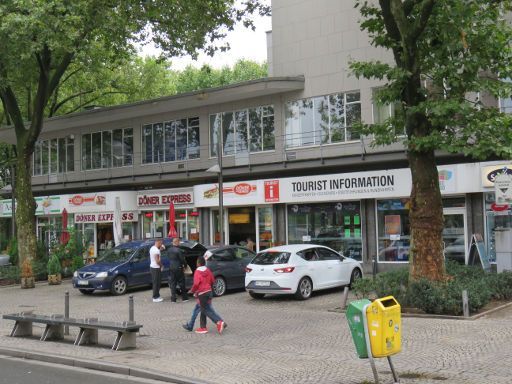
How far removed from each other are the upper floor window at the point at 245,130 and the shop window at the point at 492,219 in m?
8.96

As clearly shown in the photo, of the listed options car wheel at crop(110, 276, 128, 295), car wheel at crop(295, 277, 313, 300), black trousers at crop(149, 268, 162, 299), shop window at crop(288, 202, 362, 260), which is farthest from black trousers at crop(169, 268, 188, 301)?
shop window at crop(288, 202, 362, 260)

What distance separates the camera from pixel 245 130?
84.8 ft

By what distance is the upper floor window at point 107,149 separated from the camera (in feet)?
101

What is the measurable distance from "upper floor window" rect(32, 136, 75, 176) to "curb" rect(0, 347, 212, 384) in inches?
944

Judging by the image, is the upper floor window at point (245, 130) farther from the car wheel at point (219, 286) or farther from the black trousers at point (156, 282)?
the black trousers at point (156, 282)

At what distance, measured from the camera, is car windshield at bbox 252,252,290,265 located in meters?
16.1

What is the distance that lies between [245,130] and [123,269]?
9400 millimetres

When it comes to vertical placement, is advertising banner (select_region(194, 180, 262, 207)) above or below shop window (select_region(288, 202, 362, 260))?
above

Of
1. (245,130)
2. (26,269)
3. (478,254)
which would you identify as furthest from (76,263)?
(478,254)

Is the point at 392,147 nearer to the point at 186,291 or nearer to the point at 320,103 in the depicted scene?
the point at 320,103

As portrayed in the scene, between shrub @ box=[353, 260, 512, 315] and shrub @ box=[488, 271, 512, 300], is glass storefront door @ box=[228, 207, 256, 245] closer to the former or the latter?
shrub @ box=[353, 260, 512, 315]

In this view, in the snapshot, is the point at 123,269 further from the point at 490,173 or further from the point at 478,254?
the point at 490,173

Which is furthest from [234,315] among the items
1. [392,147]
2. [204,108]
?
[204,108]

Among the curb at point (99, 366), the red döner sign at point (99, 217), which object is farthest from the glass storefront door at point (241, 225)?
the curb at point (99, 366)
